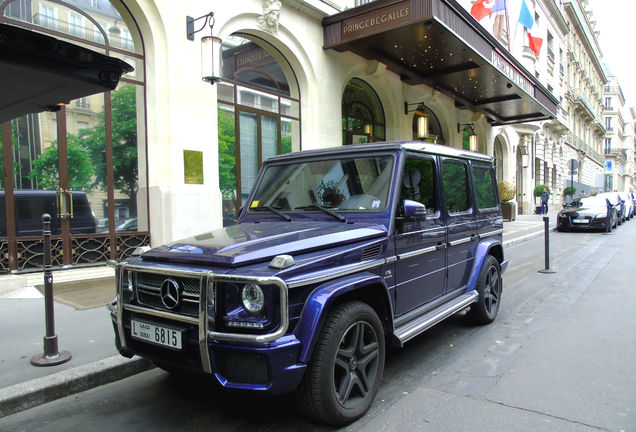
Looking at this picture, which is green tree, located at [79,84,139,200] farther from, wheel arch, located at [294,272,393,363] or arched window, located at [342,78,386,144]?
arched window, located at [342,78,386,144]

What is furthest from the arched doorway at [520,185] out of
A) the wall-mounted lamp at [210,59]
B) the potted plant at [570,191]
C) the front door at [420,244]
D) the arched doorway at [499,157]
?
the front door at [420,244]

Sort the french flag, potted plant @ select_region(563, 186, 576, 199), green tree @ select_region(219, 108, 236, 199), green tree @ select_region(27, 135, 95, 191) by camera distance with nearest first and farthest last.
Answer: green tree @ select_region(27, 135, 95, 191), green tree @ select_region(219, 108, 236, 199), the french flag, potted plant @ select_region(563, 186, 576, 199)

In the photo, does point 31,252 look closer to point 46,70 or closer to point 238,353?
point 46,70

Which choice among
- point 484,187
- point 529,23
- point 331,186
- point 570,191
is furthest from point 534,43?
point 331,186

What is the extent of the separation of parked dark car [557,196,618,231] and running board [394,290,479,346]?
47.9 feet

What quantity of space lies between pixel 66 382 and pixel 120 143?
5432 millimetres

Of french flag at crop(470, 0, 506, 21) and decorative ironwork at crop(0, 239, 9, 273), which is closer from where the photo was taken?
decorative ironwork at crop(0, 239, 9, 273)

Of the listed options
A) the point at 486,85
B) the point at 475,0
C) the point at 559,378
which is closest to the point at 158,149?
the point at 559,378

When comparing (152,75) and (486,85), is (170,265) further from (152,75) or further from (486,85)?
(486,85)

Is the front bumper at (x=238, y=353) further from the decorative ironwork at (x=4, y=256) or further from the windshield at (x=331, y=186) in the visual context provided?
the decorative ironwork at (x=4, y=256)

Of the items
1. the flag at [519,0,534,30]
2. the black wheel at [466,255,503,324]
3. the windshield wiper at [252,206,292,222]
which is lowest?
the black wheel at [466,255,503,324]

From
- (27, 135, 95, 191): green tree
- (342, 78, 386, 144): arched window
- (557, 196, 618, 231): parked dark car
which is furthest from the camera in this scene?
(557, 196, 618, 231): parked dark car

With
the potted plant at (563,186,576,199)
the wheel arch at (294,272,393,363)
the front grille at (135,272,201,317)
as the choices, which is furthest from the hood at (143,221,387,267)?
the potted plant at (563,186,576,199)

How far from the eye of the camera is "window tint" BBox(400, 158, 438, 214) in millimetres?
3787
